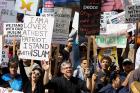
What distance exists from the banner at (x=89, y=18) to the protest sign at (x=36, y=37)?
1408 mm

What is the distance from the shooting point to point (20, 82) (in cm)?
930

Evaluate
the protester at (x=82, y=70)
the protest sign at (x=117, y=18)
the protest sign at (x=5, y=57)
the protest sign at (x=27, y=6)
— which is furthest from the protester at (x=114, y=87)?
the protest sign at (x=27, y=6)

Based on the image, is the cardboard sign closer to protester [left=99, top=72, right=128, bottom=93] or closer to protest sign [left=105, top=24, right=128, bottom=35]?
protest sign [left=105, top=24, right=128, bottom=35]

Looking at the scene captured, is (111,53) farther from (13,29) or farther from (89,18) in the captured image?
(13,29)

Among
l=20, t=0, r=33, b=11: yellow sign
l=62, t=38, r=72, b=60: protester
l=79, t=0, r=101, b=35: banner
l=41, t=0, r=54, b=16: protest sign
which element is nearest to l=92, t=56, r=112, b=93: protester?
l=62, t=38, r=72, b=60: protester

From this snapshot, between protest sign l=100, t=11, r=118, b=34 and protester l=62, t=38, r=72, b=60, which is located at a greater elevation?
protest sign l=100, t=11, r=118, b=34

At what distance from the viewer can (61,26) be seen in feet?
36.3

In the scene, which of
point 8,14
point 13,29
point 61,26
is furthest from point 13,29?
point 61,26

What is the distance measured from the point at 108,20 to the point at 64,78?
435 centimetres

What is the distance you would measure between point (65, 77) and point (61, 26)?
2.44 m

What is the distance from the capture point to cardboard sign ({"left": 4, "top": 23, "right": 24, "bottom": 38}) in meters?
11.8

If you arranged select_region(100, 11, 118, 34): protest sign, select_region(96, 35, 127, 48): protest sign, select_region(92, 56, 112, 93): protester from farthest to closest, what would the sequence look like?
select_region(100, 11, 118, 34): protest sign < select_region(96, 35, 127, 48): protest sign < select_region(92, 56, 112, 93): protester

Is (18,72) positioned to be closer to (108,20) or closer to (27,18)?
(27,18)

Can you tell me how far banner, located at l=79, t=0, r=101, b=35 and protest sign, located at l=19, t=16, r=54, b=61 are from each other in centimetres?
141
